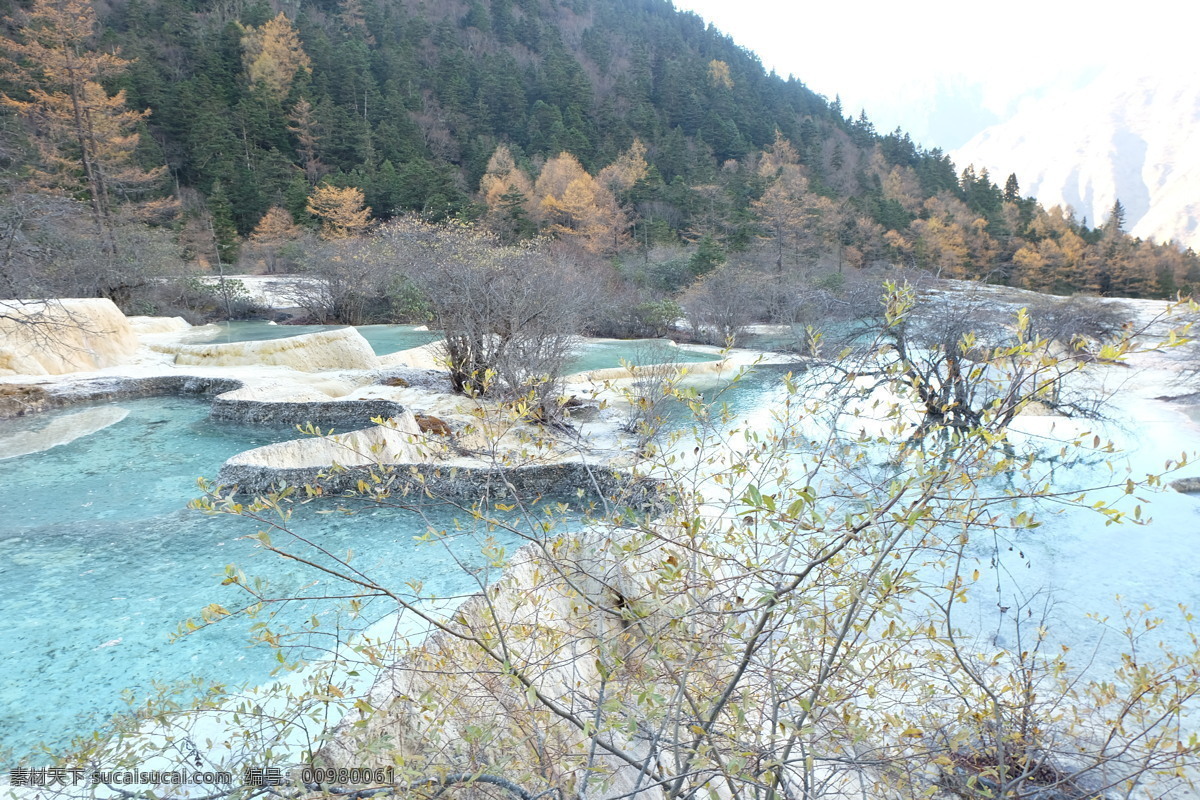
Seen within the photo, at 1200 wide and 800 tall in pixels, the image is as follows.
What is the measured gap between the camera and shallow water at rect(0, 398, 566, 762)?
→ 3.40m

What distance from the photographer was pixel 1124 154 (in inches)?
3610

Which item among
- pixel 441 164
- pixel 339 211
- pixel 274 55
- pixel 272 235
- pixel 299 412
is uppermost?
pixel 274 55

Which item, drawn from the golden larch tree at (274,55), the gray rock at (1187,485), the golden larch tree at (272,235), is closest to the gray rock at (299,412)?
the gray rock at (1187,485)

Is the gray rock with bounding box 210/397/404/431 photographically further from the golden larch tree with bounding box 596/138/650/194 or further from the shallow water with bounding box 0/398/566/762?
the golden larch tree with bounding box 596/138/650/194

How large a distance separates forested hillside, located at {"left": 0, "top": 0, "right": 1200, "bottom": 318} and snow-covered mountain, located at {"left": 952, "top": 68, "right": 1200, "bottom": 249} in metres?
42.3

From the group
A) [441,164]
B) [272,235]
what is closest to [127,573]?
[272,235]

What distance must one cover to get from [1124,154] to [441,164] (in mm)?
100563

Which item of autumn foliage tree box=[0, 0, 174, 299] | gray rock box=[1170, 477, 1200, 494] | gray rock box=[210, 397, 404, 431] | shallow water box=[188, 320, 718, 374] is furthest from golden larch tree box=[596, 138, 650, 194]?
gray rock box=[1170, 477, 1200, 494]

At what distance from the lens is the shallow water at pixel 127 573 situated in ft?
11.1

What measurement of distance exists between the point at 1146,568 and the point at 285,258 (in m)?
29.8

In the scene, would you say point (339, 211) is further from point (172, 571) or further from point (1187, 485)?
point (1187, 485)

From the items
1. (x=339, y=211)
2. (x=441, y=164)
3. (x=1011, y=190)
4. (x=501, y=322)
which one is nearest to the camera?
(x=501, y=322)

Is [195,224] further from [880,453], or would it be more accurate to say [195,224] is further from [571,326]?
[880,453]

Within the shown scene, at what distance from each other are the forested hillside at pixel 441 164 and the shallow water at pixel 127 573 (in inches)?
253
